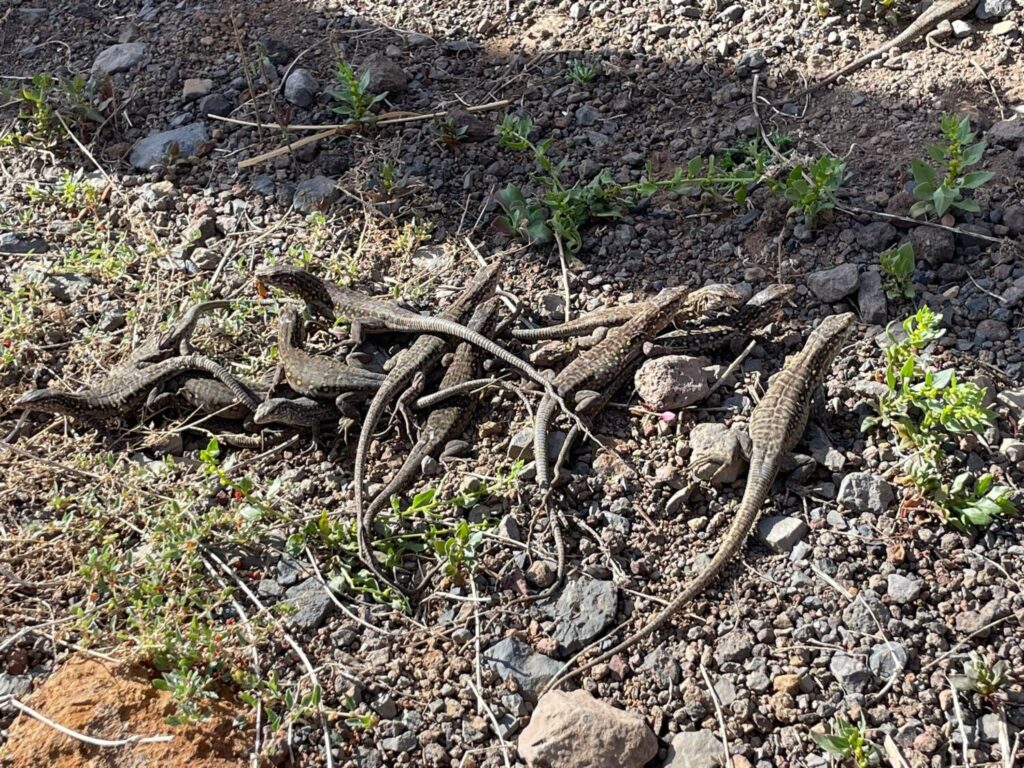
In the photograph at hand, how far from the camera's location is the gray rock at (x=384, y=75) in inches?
275

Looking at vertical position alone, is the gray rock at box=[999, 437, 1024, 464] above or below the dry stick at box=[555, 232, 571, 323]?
below

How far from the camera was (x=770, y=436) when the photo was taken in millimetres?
4621

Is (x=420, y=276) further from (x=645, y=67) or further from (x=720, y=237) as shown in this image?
(x=645, y=67)

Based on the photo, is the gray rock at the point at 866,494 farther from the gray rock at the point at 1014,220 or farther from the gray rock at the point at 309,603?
the gray rock at the point at 309,603

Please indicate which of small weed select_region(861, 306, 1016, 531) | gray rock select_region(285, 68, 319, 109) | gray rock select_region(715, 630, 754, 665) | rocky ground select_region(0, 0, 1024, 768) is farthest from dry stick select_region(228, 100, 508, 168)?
gray rock select_region(715, 630, 754, 665)

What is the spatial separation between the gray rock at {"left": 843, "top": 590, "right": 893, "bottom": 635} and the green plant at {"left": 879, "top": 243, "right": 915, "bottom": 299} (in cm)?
173

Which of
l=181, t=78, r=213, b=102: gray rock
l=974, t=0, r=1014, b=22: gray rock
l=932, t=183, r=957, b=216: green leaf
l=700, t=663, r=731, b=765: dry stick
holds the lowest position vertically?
l=700, t=663, r=731, b=765: dry stick

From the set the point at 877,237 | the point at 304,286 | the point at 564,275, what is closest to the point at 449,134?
the point at 564,275

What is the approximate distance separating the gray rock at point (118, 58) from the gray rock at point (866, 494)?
6090mm

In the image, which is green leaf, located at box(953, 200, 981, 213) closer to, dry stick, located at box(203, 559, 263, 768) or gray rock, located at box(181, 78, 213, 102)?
dry stick, located at box(203, 559, 263, 768)

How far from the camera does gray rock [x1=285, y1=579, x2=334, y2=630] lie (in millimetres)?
4398

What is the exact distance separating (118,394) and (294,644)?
176cm

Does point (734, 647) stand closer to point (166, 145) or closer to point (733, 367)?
point (733, 367)

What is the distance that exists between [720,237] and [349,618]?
296cm
